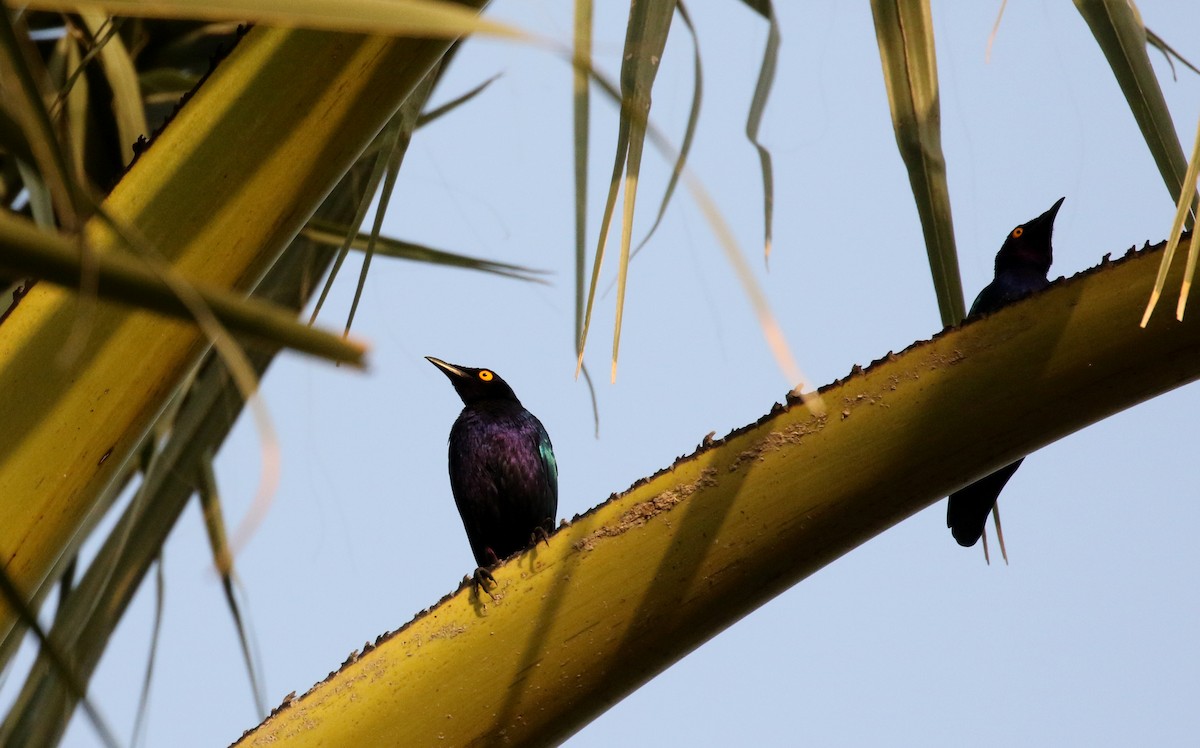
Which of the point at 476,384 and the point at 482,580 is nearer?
the point at 482,580

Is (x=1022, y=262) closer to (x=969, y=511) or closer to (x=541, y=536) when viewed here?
(x=969, y=511)

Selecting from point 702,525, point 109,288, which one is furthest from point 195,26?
point 109,288

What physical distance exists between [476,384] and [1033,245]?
2151mm

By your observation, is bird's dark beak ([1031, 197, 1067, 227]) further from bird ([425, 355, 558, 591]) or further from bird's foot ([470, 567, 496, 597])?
bird's foot ([470, 567, 496, 597])

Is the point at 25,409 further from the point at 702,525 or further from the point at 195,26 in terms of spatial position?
the point at 195,26

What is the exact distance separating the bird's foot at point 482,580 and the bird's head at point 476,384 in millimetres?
3366

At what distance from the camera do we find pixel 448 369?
512cm

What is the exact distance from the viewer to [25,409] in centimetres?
125

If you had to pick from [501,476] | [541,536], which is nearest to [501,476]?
[501,476]

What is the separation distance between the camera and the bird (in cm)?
461

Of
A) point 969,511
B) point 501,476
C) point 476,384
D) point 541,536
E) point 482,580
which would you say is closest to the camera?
point 482,580

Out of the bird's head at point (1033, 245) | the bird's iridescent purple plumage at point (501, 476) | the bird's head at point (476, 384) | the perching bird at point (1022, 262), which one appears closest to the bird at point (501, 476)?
the bird's iridescent purple plumage at point (501, 476)

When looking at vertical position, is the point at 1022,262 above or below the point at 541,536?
above

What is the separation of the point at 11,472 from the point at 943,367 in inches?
40.6
